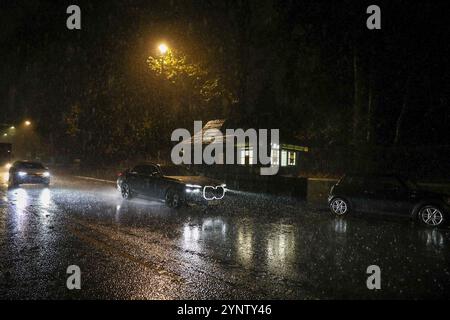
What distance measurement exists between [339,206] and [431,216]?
9.31 feet

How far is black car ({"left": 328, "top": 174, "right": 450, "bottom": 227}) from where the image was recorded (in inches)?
460

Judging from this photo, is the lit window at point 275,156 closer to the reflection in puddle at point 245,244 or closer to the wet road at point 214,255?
the wet road at point 214,255

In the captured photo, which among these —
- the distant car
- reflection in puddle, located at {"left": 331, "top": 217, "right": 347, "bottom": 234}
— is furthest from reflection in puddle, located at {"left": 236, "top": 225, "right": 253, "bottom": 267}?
the distant car

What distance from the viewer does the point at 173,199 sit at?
14719mm

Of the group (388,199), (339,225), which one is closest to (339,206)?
(388,199)

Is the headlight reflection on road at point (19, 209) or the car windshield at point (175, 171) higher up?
the car windshield at point (175, 171)

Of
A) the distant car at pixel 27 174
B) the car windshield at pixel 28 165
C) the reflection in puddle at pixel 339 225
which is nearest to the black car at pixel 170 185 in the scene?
the reflection in puddle at pixel 339 225

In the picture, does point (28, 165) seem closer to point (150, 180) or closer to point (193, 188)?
point (150, 180)

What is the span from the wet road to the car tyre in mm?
369

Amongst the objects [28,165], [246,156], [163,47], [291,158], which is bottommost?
A: [28,165]

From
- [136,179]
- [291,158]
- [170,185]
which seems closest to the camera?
[170,185]

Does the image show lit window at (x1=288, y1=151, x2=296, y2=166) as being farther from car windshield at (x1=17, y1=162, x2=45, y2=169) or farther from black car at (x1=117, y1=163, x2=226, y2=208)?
car windshield at (x1=17, y1=162, x2=45, y2=169)

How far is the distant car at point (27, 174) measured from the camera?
22.2m

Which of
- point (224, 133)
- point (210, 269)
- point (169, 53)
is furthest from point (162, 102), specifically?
point (210, 269)
